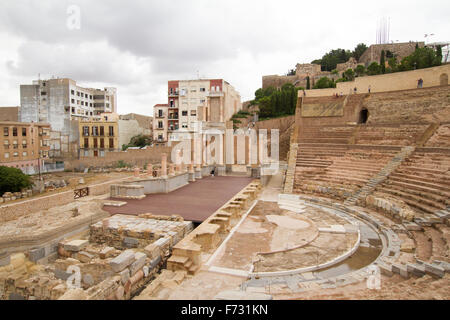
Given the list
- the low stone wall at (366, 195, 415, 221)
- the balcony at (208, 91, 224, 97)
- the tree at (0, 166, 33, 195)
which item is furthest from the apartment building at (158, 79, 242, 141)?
the low stone wall at (366, 195, 415, 221)

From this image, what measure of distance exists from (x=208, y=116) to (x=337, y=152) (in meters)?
22.0

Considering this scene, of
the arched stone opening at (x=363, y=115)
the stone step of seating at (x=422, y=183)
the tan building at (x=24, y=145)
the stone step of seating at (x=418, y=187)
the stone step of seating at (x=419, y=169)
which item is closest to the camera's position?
the stone step of seating at (x=418, y=187)

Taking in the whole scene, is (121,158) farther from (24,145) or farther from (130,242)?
(130,242)

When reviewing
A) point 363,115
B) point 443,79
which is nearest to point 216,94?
point 363,115

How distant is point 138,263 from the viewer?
7.50 m

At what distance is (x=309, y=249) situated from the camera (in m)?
9.00

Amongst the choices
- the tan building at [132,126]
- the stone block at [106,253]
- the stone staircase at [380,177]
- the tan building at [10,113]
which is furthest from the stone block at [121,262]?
the tan building at [10,113]

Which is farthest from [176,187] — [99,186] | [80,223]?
[80,223]

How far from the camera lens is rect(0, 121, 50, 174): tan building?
30.1m

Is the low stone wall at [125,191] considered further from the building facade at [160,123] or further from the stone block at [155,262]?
the building facade at [160,123]

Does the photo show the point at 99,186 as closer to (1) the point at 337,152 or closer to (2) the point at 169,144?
(1) the point at 337,152

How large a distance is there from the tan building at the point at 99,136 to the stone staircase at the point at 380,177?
34.4 meters

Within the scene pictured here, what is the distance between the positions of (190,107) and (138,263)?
112 feet

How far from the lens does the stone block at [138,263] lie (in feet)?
23.8
